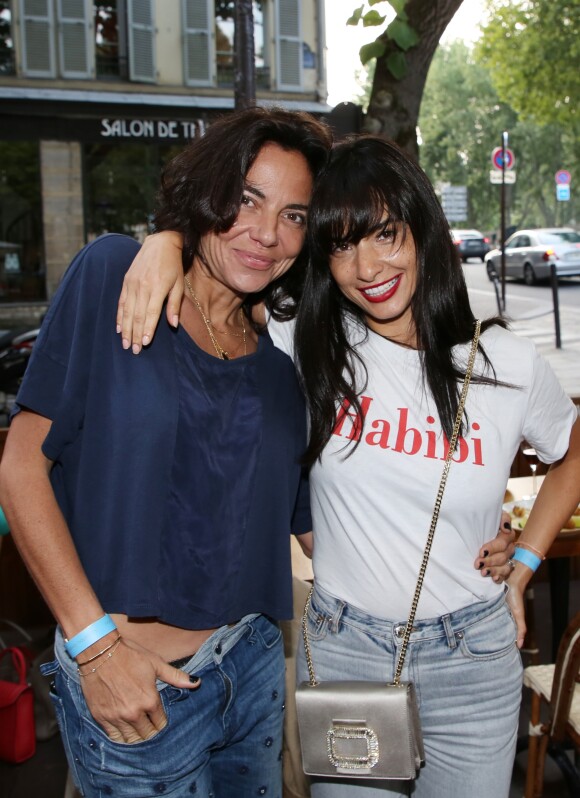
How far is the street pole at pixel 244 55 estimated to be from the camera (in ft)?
14.3

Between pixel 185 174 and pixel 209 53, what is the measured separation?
15969 millimetres

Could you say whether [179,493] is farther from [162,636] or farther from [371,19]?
[371,19]

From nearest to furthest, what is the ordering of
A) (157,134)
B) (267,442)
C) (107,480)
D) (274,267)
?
(107,480)
(267,442)
(274,267)
(157,134)

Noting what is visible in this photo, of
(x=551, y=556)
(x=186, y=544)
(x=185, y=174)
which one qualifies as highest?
(x=185, y=174)

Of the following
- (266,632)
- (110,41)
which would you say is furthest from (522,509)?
(110,41)

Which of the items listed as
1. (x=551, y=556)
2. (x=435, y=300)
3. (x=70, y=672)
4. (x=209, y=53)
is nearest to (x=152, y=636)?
(x=70, y=672)

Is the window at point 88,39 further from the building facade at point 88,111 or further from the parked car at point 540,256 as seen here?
the parked car at point 540,256

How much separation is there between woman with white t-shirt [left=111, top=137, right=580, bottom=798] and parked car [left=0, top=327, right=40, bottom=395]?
7.48m

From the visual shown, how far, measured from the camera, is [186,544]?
151cm

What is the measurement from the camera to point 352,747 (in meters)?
1.60

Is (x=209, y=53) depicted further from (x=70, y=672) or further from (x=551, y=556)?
(x=70, y=672)

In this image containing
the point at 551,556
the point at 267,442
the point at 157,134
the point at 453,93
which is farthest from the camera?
the point at 453,93

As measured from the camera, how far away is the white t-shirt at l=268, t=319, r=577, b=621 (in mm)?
1650

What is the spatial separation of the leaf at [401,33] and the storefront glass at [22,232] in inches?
508
